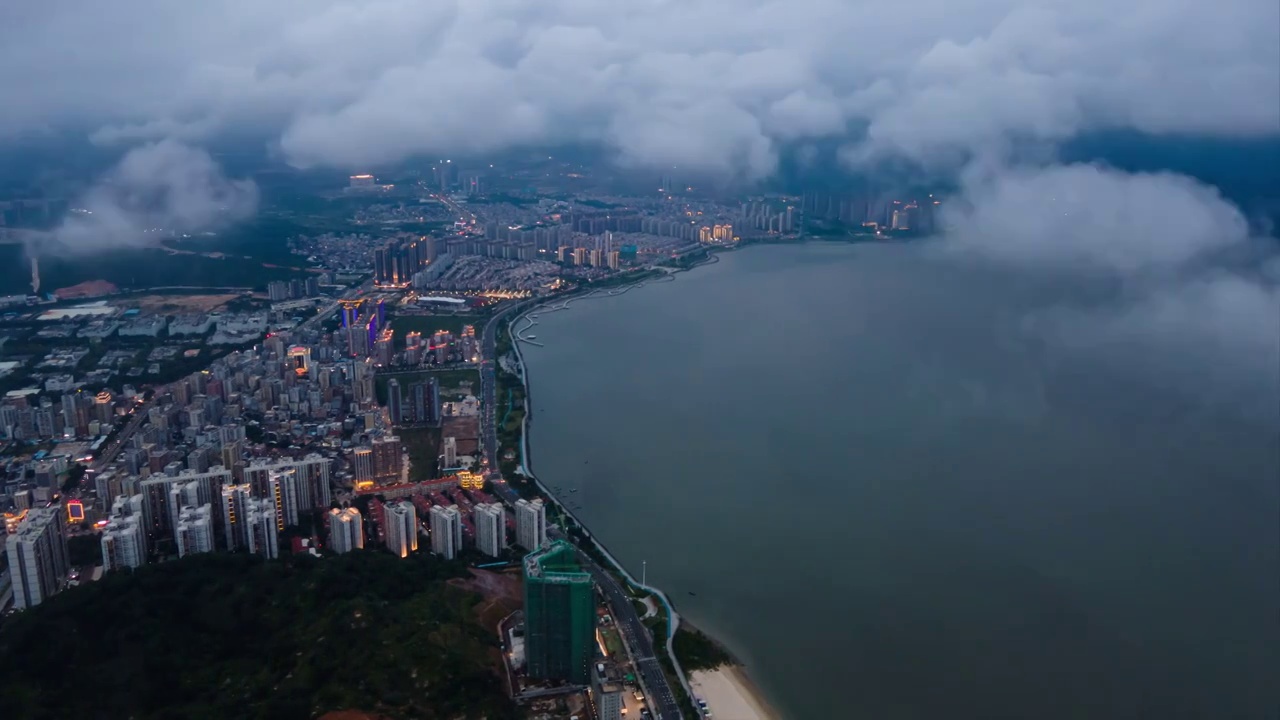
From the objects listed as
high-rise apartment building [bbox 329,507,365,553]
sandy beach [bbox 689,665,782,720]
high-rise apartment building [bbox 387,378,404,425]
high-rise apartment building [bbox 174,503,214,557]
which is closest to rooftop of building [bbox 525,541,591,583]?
sandy beach [bbox 689,665,782,720]

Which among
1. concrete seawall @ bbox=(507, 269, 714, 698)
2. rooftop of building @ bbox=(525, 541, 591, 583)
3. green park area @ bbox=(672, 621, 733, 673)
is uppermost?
rooftop of building @ bbox=(525, 541, 591, 583)

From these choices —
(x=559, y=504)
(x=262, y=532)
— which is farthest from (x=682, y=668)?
(x=262, y=532)

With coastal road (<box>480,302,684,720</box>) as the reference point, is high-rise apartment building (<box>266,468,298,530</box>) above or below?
above

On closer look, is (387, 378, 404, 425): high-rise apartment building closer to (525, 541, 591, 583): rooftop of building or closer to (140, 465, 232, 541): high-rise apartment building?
(140, 465, 232, 541): high-rise apartment building

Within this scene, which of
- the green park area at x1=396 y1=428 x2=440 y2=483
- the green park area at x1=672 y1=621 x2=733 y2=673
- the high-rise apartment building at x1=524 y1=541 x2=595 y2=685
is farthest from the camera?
the green park area at x1=396 y1=428 x2=440 y2=483

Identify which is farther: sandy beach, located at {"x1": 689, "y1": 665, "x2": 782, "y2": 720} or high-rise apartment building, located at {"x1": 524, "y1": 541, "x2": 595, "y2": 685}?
sandy beach, located at {"x1": 689, "y1": 665, "x2": 782, "y2": 720}

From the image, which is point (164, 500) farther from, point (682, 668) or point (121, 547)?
point (682, 668)

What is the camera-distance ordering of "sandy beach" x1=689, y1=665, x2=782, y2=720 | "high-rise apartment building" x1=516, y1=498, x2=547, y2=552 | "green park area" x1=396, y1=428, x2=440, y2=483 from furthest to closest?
1. "green park area" x1=396, y1=428, x2=440, y2=483
2. "high-rise apartment building" x1=516, y1=498, x2=547, y2=552
3. "sandy beach" x1=689, y1=665, x2=782, y2=720
